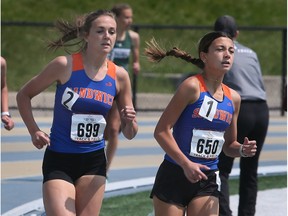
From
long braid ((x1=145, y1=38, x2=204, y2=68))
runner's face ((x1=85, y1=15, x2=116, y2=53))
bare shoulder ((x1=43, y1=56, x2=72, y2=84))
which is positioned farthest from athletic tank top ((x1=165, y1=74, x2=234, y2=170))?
bare shoulder ((x1=43, y1=56, x2=72, y2=84))

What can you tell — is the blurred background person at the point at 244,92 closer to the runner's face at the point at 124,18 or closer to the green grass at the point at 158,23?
the runner's face at the point at 124,18

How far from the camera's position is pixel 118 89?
239 inches

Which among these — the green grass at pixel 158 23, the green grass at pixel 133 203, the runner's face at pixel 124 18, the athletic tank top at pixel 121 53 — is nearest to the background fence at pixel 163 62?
the green grass at pixel 158 23

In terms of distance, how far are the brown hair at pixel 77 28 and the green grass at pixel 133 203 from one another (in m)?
2.63

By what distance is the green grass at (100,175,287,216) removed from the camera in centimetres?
876

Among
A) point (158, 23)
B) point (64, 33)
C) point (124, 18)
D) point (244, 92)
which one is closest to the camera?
point (64, 33)

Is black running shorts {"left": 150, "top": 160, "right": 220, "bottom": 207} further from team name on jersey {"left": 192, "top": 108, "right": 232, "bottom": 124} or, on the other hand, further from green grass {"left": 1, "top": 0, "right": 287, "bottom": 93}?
green grass {"left": 1, "top": 0, "right": 287, "bottom": 93}

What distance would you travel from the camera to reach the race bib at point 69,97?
19.2 feet

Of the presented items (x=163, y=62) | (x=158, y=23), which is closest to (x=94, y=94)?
(x=163, y=62)

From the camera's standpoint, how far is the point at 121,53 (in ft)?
36.4

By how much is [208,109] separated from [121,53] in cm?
538

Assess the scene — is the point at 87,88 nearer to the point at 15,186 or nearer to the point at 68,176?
the point at 68,176

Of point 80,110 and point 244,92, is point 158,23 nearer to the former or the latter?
point 244,92

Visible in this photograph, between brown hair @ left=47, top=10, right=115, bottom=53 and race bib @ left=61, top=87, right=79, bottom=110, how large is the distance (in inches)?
17.2
